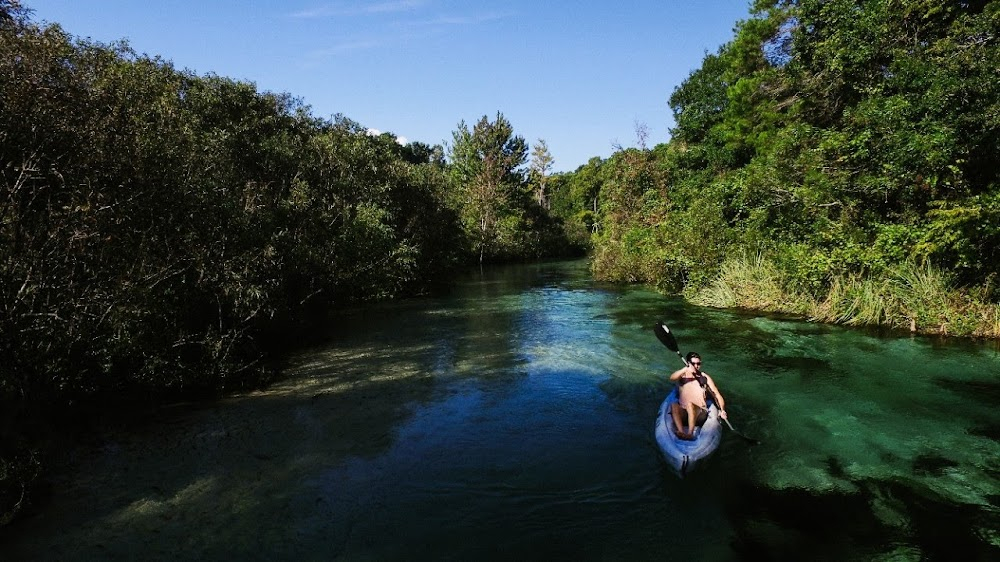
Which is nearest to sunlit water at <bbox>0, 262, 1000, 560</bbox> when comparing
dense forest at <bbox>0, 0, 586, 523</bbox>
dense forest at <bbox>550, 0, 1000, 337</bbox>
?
dense forest at <bbox>0, 0, 586, 523</bbox>

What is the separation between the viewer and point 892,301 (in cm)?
1369

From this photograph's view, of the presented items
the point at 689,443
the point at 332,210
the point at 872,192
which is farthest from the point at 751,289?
the point at 332,210

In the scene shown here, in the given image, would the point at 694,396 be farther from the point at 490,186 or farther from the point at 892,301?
the point at 490,186

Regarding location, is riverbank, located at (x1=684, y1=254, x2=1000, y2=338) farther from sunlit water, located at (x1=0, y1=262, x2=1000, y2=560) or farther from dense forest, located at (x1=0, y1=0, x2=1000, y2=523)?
sunlit water, located at (x1=0, y1=262, x2=1000, y2=560)

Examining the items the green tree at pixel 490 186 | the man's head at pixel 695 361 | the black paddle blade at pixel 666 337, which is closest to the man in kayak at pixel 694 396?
the man's head at pixel 695 361

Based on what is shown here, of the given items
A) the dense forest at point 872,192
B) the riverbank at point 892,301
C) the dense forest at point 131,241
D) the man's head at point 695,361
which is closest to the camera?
the dense forest at point 131,241

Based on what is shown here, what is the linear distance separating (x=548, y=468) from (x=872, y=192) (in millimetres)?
11946

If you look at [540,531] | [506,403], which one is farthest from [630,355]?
[540,531]

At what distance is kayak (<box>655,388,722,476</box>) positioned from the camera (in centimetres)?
645

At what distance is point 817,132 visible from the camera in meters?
15.7

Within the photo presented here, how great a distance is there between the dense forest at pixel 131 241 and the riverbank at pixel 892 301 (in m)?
13.6

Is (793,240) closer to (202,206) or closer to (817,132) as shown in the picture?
(817,132)

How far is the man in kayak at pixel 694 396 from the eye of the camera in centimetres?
731

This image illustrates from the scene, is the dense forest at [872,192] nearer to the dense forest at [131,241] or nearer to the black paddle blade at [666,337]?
the black paddle blade at [666,337]
